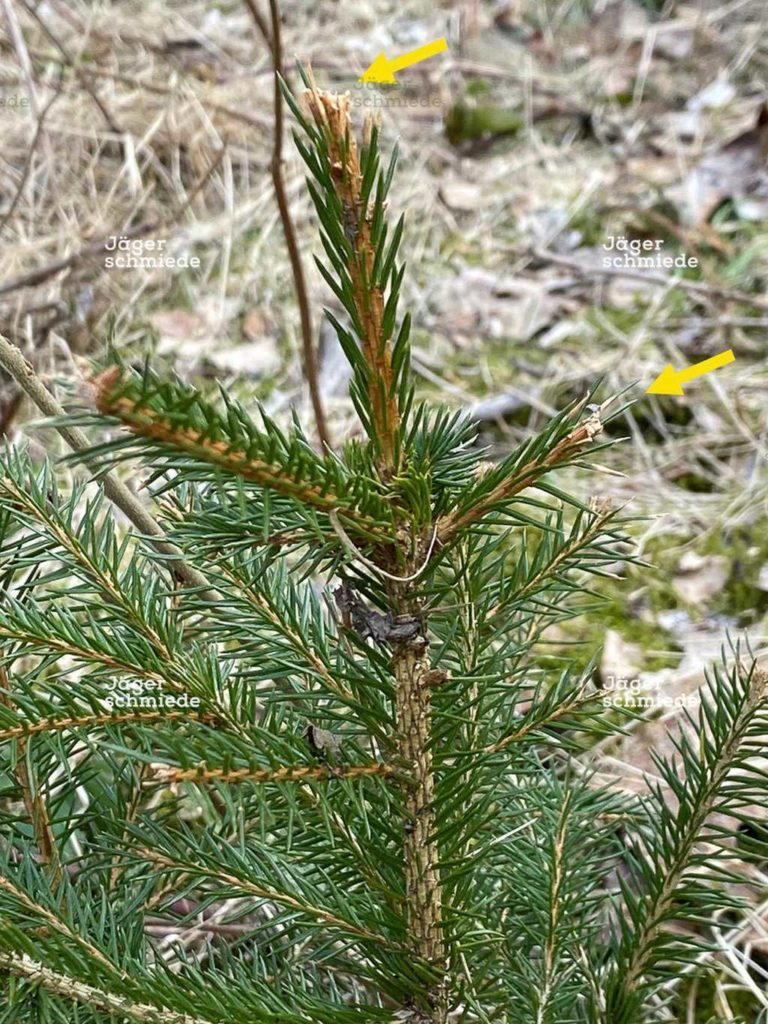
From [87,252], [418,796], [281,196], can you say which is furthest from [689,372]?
[87,252]

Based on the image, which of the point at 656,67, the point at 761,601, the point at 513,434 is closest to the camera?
the point at 761,601

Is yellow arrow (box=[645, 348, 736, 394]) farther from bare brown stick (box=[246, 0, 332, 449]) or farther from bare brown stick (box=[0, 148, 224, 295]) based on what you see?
bare brown stick (box=[0, 148, 224, 295])

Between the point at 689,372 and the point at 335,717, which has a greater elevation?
the point at 689,372

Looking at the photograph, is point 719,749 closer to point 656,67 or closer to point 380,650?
point 380,650

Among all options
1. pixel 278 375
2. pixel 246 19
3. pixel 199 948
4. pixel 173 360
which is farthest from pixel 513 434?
pixel 246 19

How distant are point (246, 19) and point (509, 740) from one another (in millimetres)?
A: 3970

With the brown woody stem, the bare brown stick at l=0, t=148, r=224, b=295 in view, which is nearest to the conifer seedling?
the brown woody stem

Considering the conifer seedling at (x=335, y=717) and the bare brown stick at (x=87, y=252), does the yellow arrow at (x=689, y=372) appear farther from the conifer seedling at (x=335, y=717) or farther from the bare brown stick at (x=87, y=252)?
the bare brown stick at (x=87, y=252)

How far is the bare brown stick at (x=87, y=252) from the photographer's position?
224 cm

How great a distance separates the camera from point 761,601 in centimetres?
155

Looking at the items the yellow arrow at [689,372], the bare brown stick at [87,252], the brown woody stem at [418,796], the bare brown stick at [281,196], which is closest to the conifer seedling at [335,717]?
the brown woody stem at [418,796]

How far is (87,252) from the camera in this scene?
2523 mm

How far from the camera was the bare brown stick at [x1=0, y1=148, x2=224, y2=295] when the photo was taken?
2.24m

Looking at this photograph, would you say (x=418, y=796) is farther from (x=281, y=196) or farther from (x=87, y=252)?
(x=87, y=252)
